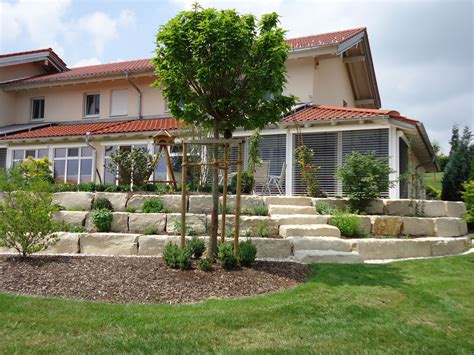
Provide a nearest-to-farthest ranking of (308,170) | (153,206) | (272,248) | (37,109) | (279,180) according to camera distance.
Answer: (272,248) → (153,206) → (308,170) → (279,180) → (37,109)

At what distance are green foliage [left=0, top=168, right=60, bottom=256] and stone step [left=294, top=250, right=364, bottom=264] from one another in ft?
14.8

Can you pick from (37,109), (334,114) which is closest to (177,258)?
(334,114)

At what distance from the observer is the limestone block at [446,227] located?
1020 cm

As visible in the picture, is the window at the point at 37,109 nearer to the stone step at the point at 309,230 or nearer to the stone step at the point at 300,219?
the stone step at the point at 300,219

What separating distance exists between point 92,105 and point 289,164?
476 inches

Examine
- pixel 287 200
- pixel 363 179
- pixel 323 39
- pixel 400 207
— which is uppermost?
pixel 323 39

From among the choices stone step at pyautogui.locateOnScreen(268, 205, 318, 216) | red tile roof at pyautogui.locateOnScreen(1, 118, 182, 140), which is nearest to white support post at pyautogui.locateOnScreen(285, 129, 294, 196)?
stone step at pyautogui.locateOnScreen(268, 205, 318, 216)

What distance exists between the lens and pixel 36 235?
24.6ft

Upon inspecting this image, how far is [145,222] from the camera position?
30.4ft

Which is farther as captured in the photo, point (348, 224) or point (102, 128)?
point (102, 128)

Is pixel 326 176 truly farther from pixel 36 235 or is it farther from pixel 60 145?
pixel 60 145

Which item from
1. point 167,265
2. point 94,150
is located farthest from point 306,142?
point 94,150

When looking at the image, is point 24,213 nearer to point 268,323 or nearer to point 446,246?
point 268,323

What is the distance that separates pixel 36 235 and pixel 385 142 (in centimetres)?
959
